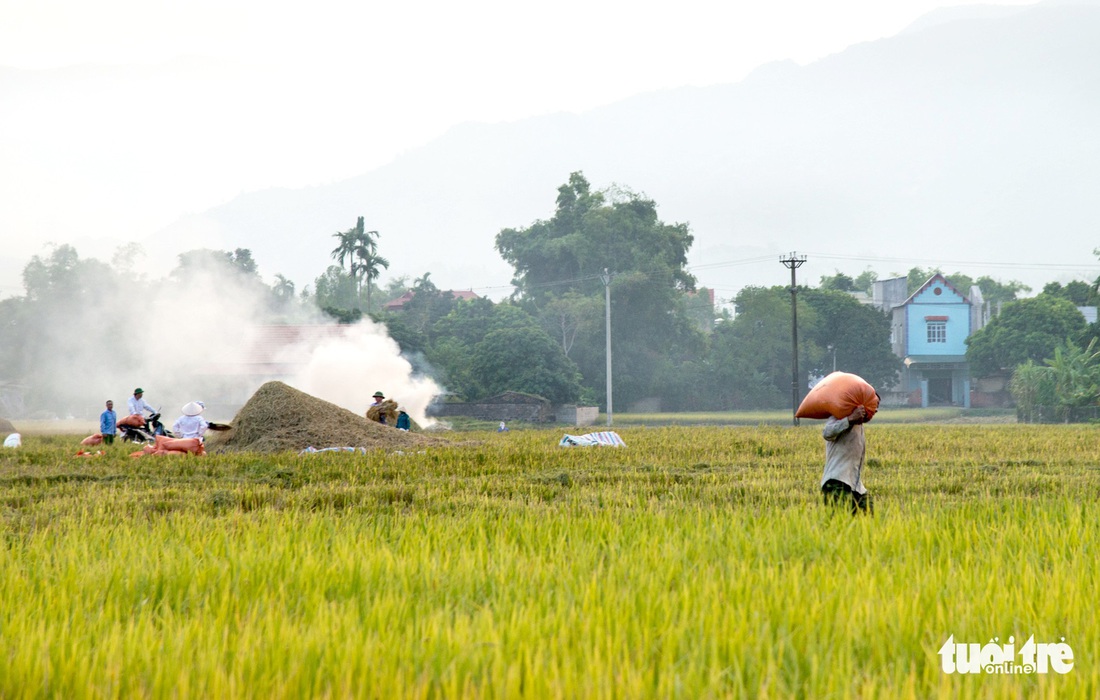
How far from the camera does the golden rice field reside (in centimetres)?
341

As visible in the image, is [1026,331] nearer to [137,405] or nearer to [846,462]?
[137,405]

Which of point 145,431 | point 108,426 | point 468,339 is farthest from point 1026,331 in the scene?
point 108,426

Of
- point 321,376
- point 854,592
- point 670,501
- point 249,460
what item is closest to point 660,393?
point 321,376

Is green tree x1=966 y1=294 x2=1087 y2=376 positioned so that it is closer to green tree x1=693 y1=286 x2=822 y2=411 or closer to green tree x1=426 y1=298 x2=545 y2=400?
green tree x1=693 y1=286 x2=822 y2=411

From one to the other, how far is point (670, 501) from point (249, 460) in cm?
758

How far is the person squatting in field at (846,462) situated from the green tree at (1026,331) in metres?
52.0

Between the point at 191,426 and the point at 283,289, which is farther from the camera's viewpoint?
the point at 283,289

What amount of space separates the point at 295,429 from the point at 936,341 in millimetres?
54064

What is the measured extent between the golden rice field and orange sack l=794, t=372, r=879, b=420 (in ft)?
2.72

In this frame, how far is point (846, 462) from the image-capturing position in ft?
25.9

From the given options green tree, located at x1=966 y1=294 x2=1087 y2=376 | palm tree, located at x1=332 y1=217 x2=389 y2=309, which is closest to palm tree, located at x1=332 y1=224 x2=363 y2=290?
palm tree, located at x1=332 y1=217 x2=389 y2=309

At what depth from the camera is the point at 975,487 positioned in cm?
1039

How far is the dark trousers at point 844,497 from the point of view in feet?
25.7

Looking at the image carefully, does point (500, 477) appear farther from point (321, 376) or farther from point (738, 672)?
point (321, 376)
